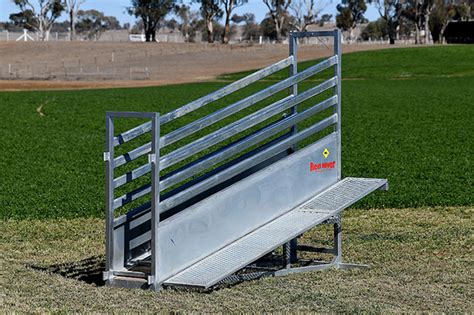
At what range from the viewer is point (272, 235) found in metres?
8.44

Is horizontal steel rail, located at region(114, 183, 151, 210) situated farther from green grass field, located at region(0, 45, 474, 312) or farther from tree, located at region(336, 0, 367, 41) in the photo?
tree, located at region(336, 0, 367, 41)

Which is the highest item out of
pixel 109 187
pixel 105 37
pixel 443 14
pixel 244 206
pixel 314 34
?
pixel 443 14

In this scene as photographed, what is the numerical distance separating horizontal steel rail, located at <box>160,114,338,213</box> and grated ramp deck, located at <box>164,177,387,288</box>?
536mm

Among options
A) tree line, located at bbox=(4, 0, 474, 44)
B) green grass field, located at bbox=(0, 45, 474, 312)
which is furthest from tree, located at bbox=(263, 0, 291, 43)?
green grass field, located at bbox=(0, 45, 474, 312)

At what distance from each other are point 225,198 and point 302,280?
3.17 ft

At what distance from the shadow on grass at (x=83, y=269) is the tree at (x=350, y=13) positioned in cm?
12610

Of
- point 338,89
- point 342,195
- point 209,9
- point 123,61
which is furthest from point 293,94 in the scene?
point 209,9

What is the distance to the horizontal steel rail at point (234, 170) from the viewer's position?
8047 mm

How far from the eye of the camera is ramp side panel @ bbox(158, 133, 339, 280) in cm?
798

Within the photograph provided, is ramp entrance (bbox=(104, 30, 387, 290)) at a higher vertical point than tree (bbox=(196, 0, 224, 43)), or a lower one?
lower

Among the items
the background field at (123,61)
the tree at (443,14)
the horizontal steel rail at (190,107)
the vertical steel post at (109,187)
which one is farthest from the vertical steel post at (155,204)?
the tree at (443,14)

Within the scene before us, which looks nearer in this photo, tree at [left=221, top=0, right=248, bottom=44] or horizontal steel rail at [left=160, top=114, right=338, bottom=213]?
horizontal steel rail at [left=160, top=114, right=338, bottom=213]

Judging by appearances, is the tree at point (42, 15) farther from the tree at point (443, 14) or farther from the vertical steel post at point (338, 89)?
the vertical steel post at point (338, 89)

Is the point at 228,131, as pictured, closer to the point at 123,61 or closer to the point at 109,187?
the point at 109,187
